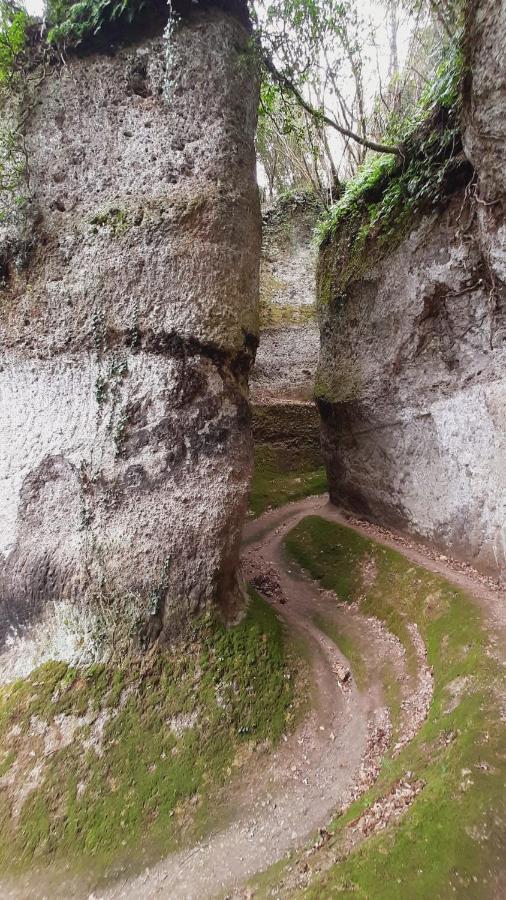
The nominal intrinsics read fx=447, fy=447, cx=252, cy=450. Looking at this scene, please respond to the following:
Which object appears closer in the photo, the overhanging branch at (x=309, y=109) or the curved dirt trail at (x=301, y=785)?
the curved dirt trail at (x=301, y=785)

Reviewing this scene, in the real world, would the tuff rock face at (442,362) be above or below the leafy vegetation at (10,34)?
below

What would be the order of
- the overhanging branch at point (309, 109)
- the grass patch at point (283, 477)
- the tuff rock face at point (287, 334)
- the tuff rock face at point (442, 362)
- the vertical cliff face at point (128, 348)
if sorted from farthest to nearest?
the tuff rock face at point (287, 334), the grass patch at point (283, 477), the overhanging branch at point (309, 109), the vertical cliff face at point (128, 348), the tuff rock face at point (442, 362)

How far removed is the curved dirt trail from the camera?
188 inches

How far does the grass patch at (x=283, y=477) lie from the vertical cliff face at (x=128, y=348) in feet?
19.9

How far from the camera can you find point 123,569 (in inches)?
254

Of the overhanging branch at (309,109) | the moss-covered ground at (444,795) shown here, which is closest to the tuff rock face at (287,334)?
the overhanging branch at (309,109)

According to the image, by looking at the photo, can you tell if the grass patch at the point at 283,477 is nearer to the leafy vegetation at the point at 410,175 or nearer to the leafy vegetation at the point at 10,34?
the leafy vegetation at the point at 410,175

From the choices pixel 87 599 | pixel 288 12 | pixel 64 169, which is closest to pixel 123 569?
pixel 87 599

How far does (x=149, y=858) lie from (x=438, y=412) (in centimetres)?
771

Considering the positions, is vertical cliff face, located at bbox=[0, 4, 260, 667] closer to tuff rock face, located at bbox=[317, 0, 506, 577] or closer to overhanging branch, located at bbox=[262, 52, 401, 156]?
overhanging branch, located at bbox=[262, 52, 401, 156]

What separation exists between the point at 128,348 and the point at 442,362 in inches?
218

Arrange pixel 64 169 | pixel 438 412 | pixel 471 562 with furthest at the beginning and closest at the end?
pixel 438 412
pixel 471 562
pixel 64 169

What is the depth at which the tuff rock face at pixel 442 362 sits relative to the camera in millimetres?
6102

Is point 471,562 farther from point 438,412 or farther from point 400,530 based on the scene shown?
point 438,412
